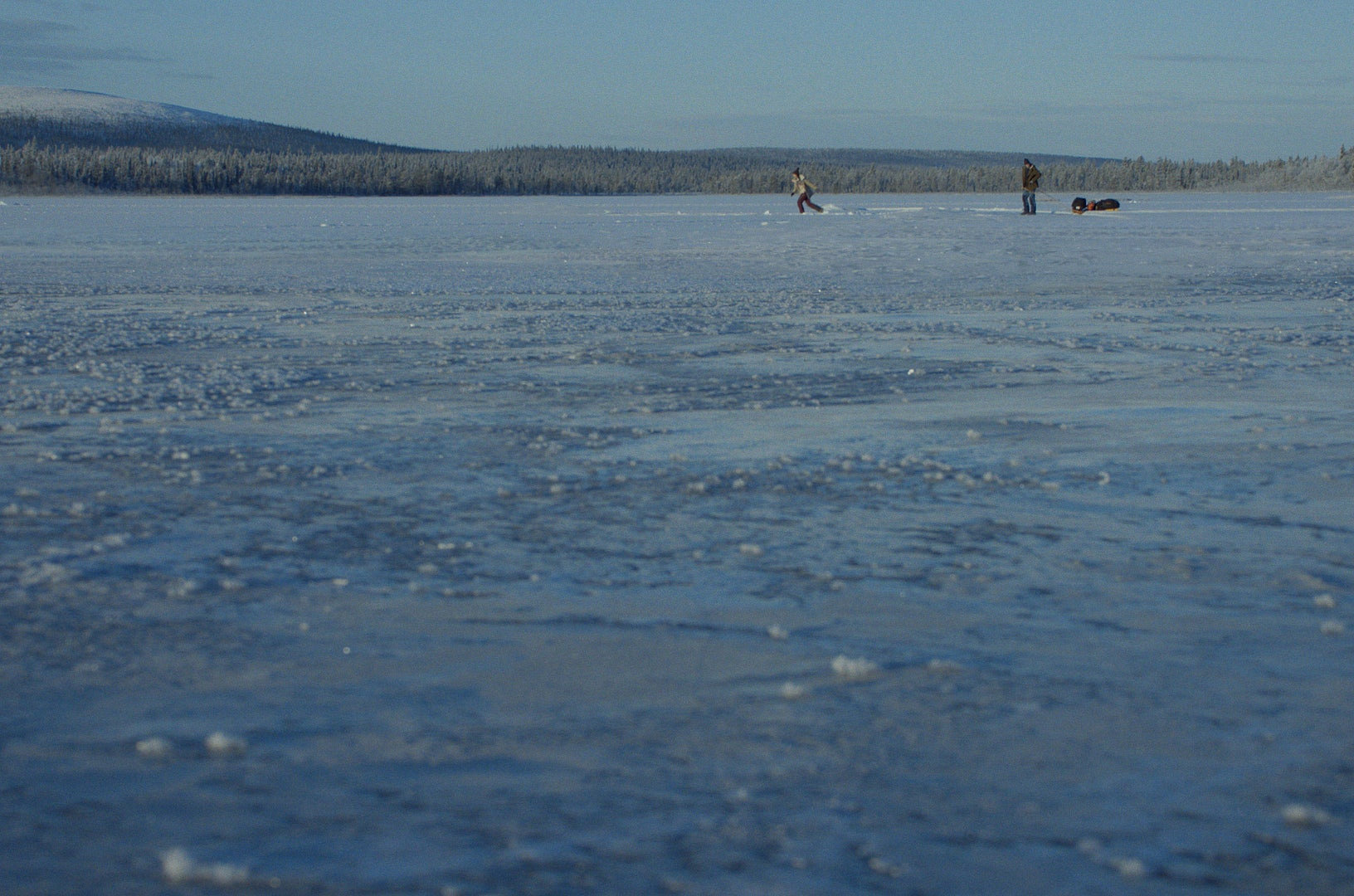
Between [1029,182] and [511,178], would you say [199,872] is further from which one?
[511,178]

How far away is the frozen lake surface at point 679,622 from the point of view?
2.40m

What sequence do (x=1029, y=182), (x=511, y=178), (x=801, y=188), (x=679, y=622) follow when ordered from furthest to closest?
(x=511, y=178)
(x=801, y=188)
(x=1029, y=182)
(x=679, y=622)

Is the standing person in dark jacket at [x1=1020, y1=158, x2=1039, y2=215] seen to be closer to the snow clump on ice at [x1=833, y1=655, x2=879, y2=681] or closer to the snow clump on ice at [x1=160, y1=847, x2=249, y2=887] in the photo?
the snow clump on ice at [x1=833, y1=655, x2=879, y2=681]

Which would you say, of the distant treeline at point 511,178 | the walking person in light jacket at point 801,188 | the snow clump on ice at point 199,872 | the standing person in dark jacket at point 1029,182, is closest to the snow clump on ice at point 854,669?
the snow clump on ice at point 199,872

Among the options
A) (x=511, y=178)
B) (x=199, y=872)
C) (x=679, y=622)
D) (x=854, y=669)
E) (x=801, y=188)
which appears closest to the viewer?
(x=199, y=872)

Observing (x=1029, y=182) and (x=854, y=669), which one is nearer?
(x=854, y=669)

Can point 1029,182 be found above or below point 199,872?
above

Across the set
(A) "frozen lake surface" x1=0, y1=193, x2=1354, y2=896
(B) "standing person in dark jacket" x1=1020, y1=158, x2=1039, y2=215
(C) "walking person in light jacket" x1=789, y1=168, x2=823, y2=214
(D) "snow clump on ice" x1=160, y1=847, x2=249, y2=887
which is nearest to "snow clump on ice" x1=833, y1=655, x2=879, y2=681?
(A) "frozen lake surface" x1=0, y1=193, x2=1354, y2=896

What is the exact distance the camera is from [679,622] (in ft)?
12.0

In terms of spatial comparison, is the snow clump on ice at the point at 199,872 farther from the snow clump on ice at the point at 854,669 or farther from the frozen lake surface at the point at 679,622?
the snow clump on ice at the point at 854,669

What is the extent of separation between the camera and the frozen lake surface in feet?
7.89

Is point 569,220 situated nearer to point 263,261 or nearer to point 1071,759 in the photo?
point 263,261

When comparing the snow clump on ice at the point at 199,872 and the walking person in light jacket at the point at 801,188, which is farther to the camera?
the walking person in light jacket at the point at 801,188

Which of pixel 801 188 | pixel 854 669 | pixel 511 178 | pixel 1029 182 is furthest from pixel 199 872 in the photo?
pixel 511 178
